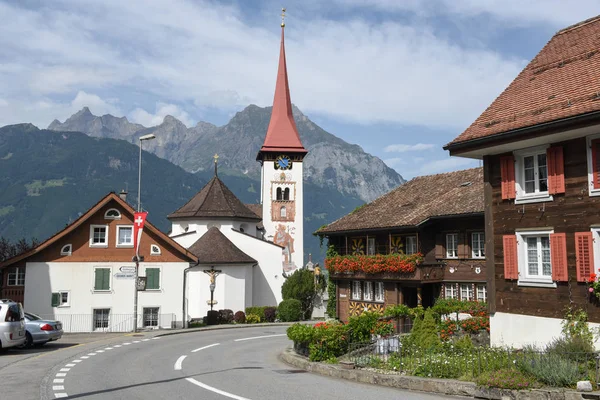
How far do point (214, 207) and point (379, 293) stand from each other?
25.5 metres

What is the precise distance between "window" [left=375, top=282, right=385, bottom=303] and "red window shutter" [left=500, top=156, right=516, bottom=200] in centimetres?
1709

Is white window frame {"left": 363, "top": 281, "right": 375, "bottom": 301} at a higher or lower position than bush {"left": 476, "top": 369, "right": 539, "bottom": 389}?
higher

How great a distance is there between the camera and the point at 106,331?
3341 centimetres

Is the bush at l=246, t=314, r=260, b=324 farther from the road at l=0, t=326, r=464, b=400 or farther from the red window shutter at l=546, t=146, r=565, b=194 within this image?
the red window shutter at l=546, t=146, r=565, b=194

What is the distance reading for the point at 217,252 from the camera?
46594 millimetres

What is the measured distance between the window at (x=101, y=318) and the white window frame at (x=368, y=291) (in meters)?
15.1

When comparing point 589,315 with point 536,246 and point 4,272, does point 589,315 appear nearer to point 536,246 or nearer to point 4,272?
point 536,246

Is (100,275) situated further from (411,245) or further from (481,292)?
(481,292)

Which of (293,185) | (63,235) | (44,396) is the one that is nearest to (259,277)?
(293,185)

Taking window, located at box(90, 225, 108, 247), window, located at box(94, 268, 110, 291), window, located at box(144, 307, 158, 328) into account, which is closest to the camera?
window, located at box(94, 268, 110, 291)

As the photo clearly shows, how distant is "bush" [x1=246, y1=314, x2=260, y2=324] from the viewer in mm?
41747

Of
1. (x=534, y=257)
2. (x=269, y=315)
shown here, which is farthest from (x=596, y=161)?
(x=269, y=315)

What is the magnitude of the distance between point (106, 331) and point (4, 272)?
22.2 feet

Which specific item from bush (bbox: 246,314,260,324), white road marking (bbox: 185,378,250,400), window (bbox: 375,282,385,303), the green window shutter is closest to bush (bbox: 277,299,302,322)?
bush (bbox: 246,314,260,324)
